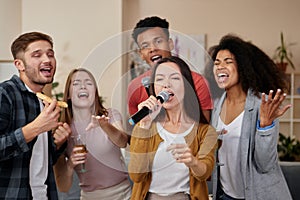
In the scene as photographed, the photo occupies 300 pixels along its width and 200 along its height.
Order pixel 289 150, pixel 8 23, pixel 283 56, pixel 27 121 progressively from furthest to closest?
pixel 283 56, pixel 289 150, pixel 8 23, pixel 27 121

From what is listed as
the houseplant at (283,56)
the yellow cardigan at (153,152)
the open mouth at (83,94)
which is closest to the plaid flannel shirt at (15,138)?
the open mouth at (83,94)

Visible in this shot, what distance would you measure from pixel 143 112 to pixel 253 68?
23.6 inches

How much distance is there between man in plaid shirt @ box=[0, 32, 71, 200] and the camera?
1482mm

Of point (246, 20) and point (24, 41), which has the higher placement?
point (246, 20)

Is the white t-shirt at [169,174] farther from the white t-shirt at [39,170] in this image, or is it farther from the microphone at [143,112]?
the white t-shirt at [39,170]

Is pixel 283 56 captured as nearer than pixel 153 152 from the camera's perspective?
No

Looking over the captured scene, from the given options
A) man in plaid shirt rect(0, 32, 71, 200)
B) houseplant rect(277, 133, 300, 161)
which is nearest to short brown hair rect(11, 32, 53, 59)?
man in plaid shirt rect(0, 32, 71, 200)

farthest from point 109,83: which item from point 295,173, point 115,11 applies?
point 115,11

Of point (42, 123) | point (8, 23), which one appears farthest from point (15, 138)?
point (8, 23)

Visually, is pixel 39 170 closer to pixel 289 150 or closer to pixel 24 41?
pixel 24 41

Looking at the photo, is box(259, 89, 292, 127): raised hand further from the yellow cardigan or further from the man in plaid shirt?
the man in plaid shirt

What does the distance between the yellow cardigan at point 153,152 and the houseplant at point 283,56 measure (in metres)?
3.08

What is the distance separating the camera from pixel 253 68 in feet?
5.72

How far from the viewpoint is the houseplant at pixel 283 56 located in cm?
436
